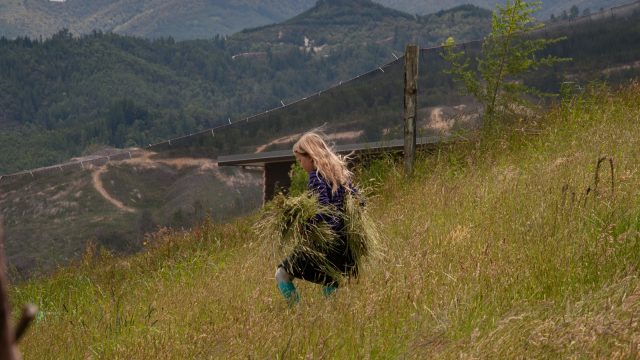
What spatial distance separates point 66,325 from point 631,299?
413cm

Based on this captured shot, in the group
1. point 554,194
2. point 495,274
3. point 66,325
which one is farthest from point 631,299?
point 66,325

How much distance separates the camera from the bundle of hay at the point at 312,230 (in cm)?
476

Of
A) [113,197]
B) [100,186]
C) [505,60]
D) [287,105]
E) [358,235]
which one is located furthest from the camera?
[100,186]

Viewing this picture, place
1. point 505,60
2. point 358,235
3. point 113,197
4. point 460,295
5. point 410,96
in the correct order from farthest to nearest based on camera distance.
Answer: point 113,197
point 505,60
point 410,96
point 358,235
point 460,295

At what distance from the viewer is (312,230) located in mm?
4777

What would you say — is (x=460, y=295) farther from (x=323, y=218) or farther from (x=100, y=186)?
(x=100, y=186)

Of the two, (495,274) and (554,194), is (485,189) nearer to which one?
(554,194)

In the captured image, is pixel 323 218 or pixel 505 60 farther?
pixel 505 60

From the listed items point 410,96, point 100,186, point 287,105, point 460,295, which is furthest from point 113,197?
point 460,295

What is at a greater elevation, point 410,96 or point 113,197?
point 410,96

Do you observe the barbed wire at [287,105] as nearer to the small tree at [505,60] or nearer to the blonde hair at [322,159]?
the small tree at [505,60]


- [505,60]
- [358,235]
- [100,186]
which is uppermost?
[505,60]

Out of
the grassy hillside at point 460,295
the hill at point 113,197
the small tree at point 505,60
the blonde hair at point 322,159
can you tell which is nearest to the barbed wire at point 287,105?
the hill at point 113,197

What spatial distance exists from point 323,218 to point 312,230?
4.3 inches
